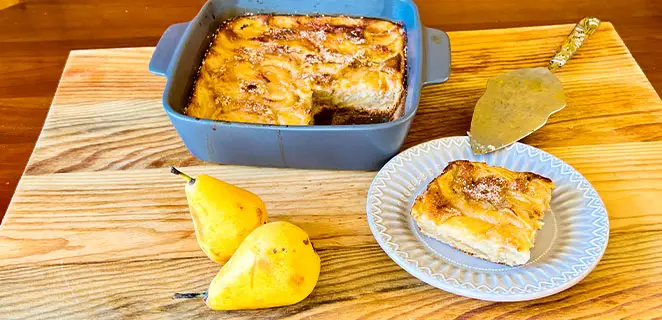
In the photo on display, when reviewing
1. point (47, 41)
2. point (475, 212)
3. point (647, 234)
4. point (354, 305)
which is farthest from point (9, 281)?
point (47, 41)

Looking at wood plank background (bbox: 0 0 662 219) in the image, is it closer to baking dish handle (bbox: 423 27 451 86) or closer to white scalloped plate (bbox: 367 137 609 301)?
baking dish handle (bbox: 423 27 451 86)

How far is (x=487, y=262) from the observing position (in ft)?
2.84

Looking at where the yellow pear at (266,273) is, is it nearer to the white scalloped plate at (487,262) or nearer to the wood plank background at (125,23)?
the white scalloped plate at (487,262)

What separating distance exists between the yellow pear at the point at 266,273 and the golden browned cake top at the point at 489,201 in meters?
0.20

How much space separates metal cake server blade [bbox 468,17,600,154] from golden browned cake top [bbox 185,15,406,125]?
16cm

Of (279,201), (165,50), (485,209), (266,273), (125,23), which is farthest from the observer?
(125,23)

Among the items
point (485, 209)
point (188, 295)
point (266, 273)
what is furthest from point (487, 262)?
point (188, 295)

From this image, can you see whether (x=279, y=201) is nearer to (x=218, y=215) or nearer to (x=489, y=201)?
(x=218, y=215)

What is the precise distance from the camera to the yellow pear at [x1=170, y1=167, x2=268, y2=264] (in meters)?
0.82

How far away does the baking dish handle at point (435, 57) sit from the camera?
1.04 m

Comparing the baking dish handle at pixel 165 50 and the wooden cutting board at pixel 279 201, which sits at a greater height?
the baking dish handle at pixel 165 50

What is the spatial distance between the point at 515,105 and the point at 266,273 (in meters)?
0.60

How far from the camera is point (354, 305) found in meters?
0.84

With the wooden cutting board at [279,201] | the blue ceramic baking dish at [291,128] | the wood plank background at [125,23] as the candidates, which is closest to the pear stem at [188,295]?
the wooden cutting board at [279,201]
